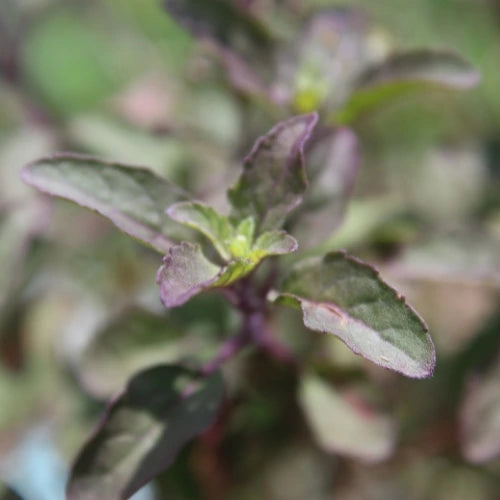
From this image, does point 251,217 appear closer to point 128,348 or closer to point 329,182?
point 329,182

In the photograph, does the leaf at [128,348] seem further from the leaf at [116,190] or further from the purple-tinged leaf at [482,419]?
the purple-tinged leaf at [482,419]

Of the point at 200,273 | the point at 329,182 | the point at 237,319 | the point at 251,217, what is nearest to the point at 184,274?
the point at 200,273

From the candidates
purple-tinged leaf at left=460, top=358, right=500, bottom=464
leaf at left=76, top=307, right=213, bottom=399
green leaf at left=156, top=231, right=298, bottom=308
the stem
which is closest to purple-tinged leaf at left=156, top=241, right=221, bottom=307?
green leaf at left=156, top=231, right=298, bottom=308

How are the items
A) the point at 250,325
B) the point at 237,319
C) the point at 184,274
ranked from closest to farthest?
the point at 184,274 → the point at 250,325 → the point at 237,319

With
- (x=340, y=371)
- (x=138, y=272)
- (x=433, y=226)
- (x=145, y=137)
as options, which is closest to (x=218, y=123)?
(x=145, y=137)

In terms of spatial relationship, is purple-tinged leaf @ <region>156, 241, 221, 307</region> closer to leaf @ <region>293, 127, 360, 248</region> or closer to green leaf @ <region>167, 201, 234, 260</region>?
green leaf @ <region>167, 201, 234, 260</region>
